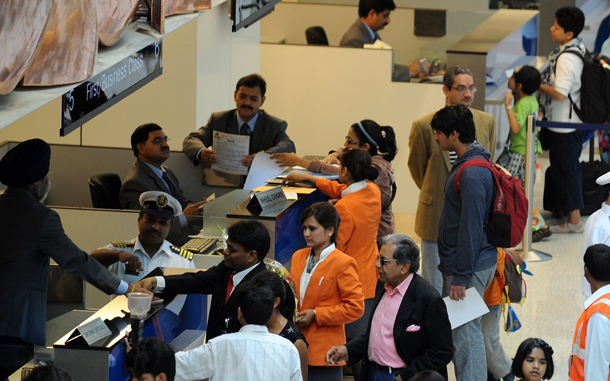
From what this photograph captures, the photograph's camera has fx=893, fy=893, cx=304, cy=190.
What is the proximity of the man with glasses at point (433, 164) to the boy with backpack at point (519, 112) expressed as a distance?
7.41ft

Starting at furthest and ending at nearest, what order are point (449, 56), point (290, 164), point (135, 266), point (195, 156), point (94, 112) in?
point (449, 56), point (195, 156), point (290, 164), point (135, 266), point (94, 112)

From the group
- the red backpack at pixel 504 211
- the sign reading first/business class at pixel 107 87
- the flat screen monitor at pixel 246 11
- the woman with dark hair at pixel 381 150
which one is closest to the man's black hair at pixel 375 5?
the flat screen monitor at pixel 246 11

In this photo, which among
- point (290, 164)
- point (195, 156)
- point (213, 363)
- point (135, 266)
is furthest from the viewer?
point (195, 156)

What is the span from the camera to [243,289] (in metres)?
3.32

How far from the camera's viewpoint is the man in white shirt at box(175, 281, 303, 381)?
3.22m

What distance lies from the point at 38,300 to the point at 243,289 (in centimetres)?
104

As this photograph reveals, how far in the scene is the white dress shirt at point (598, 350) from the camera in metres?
3.97

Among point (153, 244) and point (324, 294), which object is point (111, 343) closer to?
point (324, 294)

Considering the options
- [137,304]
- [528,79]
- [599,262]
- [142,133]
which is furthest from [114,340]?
[528,79]

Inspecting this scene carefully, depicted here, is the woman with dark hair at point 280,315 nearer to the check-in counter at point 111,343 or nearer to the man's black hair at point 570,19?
the check-in counter at point 111,343

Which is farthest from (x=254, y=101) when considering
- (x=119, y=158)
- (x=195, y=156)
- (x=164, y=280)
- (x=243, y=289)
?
(x=243, y=289)

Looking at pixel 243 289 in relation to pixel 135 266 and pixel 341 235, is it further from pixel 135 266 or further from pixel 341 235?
pixel 341 235

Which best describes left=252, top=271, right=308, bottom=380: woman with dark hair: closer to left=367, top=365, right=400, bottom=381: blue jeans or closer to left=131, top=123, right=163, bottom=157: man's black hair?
left=367, top=365, right=400, bottom=381: blue jeans

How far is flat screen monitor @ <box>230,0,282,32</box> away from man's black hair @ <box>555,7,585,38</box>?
361 cm
